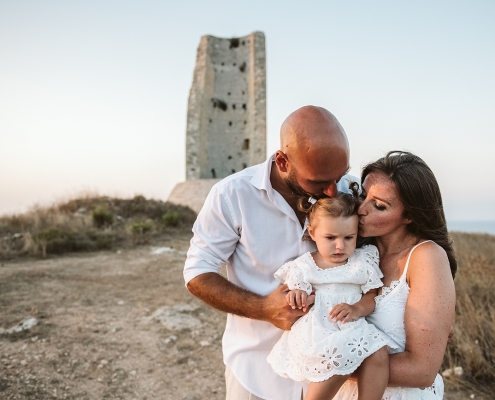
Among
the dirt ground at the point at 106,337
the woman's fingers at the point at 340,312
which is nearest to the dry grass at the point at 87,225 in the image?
the dirt ground at the point at 106,337

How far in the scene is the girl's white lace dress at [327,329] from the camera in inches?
63.9

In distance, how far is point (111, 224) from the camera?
1049cm

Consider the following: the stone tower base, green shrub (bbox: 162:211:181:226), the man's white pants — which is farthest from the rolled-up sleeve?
the stone tower base

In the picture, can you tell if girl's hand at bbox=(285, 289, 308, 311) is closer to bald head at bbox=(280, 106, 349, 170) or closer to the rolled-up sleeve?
the rolled-up sleeve

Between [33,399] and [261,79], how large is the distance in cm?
1480

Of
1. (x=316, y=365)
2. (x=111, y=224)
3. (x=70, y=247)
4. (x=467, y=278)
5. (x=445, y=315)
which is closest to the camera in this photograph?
(x=445, y=315)

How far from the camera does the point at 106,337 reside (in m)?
4.24

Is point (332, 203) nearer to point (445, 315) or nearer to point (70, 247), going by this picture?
point (445, 315)

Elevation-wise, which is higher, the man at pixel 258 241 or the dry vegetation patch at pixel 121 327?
the man at pixel 258 241

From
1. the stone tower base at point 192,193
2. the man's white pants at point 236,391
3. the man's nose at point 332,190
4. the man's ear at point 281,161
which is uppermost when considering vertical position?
the man's ear at point 281,161

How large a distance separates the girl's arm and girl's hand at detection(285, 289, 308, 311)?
13cm

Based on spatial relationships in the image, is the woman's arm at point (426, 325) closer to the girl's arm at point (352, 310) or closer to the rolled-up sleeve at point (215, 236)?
the girl's arm at point (352, 310)

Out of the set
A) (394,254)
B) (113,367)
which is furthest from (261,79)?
(394,254)

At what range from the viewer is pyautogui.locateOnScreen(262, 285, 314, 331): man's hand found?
1.79 m
